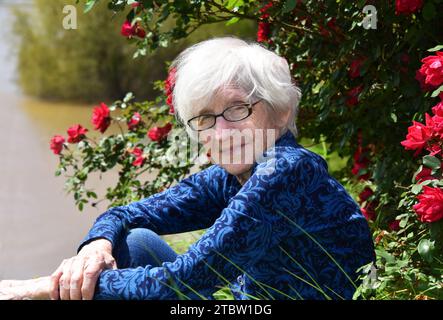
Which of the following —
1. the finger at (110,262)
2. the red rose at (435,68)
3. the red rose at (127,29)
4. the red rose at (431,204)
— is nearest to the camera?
the finger at (110,262)

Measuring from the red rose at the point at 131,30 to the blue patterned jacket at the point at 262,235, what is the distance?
139 centimetres

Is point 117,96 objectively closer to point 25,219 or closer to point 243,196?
point 25,219

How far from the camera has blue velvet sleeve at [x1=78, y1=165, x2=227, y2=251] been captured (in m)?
2.45

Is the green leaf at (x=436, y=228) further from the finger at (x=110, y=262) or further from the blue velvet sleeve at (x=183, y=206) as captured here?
the finger at (x=110, y=262)

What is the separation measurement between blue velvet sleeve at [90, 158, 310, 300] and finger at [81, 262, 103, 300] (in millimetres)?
15

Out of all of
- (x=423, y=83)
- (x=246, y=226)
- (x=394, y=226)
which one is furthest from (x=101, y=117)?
(x=246, y=226)

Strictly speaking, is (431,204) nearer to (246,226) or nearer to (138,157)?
(246,226)

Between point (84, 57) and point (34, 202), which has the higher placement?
point (34, 202)

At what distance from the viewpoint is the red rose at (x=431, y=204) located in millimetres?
2164

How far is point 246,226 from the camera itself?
1956mm

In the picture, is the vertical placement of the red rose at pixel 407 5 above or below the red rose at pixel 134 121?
above

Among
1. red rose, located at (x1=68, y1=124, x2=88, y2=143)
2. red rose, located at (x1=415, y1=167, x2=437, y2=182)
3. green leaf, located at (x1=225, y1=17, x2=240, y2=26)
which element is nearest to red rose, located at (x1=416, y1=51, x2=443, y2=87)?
red rose, located at (x1=415, y1=167, x2=437, y2=182)

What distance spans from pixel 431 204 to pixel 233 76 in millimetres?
Result: 631

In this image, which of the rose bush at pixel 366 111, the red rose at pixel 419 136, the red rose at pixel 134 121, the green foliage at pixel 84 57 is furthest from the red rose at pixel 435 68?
the green foliage at pixel 84 57
